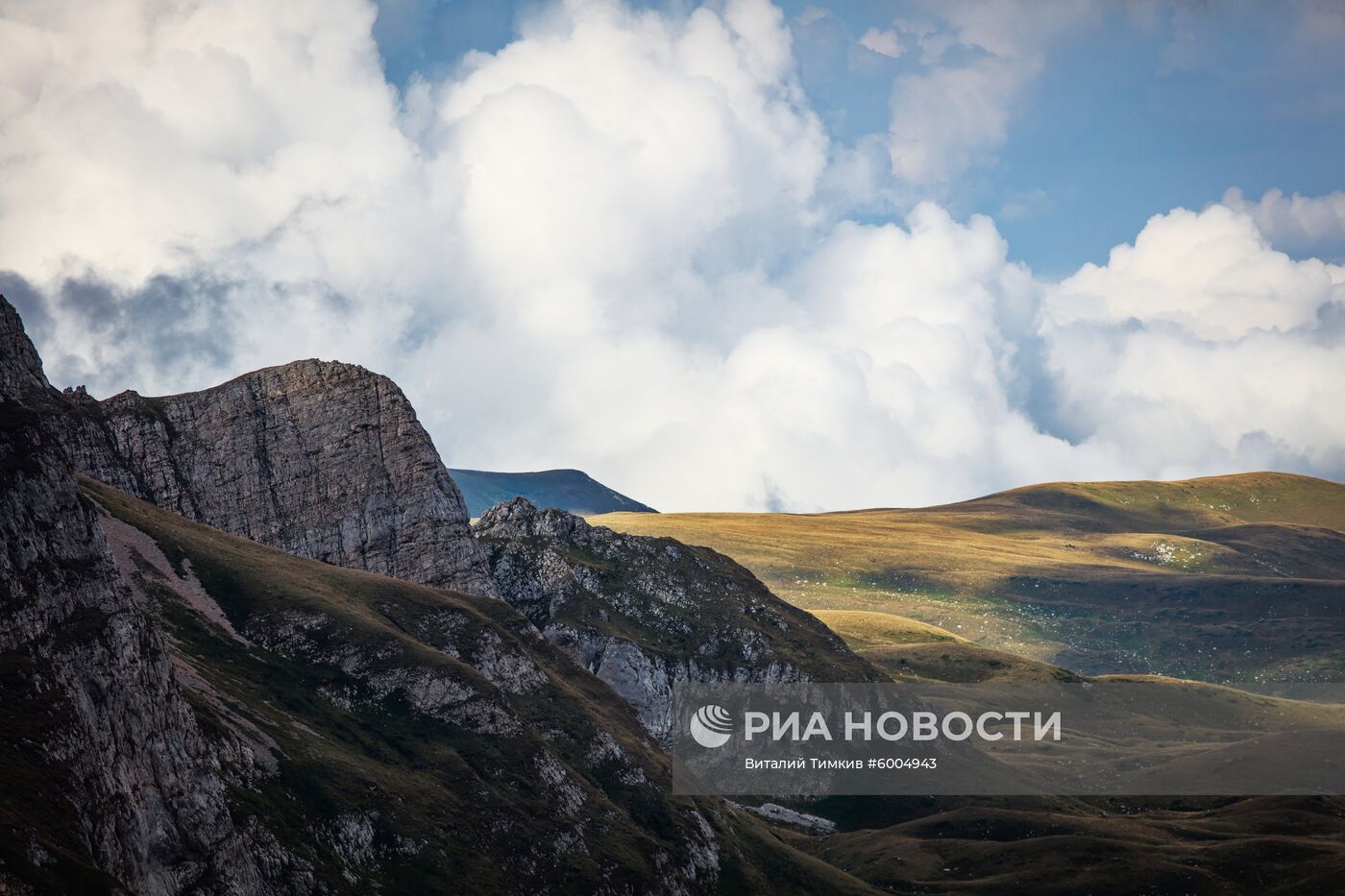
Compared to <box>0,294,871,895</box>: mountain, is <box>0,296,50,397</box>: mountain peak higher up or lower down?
higher up

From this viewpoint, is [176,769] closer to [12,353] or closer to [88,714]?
[88,714]

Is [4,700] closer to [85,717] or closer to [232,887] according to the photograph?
[85,717]

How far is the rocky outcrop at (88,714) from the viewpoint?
121 m

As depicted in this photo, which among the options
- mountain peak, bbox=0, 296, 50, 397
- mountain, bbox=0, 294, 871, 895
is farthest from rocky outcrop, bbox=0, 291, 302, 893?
mountain peak, bbox=0, 296, 50, 397

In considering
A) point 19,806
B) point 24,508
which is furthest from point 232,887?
point 24,508

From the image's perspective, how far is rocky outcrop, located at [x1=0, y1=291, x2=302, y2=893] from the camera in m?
121

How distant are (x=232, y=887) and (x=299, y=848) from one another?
16.2 metres

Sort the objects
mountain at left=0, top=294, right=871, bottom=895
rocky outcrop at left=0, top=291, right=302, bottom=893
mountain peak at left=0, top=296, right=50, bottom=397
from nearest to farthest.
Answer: rocky outcrop at left=0, top=291, right=302, bottom=893
mountain at left=0, top=294, right=871, bottom=895
mountain peak at left=0, top=296, right=50, bottom=397

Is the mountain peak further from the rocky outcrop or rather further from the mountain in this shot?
the rocky outcrop

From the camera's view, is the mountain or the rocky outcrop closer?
the rocky outcrop

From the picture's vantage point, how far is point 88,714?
13075 cm

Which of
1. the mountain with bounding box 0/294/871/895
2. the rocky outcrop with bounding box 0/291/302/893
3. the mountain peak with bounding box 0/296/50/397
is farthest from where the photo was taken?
the mountain peak with bounding box 0/296/50/397

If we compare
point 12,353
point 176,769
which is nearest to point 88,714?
point 176,769

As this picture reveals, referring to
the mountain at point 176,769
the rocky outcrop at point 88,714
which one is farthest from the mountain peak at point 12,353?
the rocky outcrop at point 88,714
